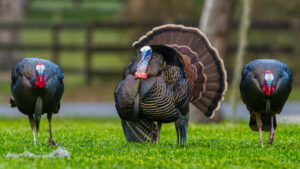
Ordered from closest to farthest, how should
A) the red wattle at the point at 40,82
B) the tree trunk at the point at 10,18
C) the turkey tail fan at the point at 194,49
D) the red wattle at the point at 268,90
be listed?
the red wattle at the point at 40,82 < the red wattle at the point at 268,90 < the turkey tail fan at the point at 194,49 < the tree trunk at the point at 10,18

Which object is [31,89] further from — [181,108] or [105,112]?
[105,112]

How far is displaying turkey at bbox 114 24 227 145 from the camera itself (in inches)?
311

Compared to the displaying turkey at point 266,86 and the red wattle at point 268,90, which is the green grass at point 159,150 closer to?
the displaying turkey at point 266,86

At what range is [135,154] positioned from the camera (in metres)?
7.61

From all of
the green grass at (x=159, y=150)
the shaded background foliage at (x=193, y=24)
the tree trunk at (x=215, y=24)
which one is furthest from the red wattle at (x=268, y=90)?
the shaded background foliage at (x=193, y=24)

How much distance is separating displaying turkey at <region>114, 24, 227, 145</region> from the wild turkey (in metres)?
0.86

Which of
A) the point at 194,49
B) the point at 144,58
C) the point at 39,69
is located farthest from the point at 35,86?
the point at 194,49

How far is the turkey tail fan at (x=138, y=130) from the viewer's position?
351 inches

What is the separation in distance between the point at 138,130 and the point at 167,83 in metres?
1.14

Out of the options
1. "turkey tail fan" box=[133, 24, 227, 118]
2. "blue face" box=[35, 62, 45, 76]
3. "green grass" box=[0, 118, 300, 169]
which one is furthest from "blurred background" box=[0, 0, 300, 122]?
"blue face" box=[35, 62, 45, 76]

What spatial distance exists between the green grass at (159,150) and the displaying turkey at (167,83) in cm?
38

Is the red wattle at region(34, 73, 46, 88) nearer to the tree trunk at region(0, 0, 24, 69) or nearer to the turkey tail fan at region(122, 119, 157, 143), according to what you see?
the turkey tail fan at region(122, 119, 157, 143)

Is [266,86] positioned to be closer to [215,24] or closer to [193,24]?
[215,24]

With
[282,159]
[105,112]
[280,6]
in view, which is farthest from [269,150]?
[280,6]
